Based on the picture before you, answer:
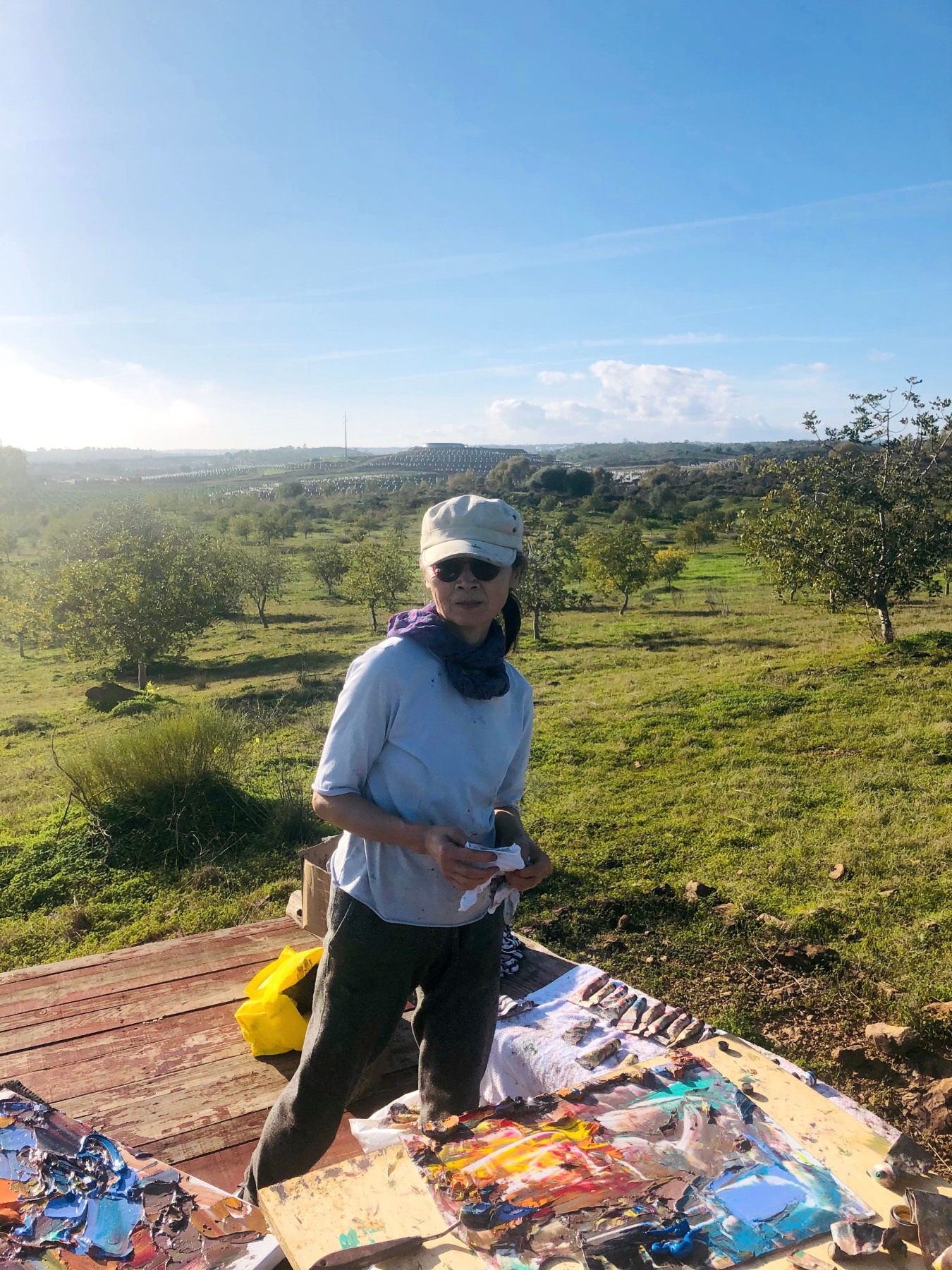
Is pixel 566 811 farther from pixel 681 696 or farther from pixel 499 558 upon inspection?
pixel 499 558

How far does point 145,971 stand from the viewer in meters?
3.82

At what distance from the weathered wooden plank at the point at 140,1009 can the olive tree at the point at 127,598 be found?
17.4m

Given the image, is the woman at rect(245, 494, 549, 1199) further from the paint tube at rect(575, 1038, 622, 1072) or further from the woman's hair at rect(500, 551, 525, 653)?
the paint tube at rect(575, 1038, 622, 1072)

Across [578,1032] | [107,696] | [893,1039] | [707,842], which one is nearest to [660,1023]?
[578,1032]

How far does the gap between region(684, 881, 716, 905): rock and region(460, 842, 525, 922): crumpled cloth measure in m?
3.22

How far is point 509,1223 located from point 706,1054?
2.62ft

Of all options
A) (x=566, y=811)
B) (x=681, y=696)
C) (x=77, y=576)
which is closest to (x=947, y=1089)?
(x=566, y=811)

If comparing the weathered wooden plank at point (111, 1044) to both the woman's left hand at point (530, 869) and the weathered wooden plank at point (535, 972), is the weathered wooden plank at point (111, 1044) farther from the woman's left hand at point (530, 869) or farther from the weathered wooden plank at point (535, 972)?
the woman's left hand at point (530, 869)

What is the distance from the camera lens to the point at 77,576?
20047 mm

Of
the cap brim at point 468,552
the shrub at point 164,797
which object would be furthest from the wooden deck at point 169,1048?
the shrub at point 164,797

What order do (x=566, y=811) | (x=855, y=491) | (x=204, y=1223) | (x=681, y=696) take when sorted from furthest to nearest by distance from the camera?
(x=855, y=491) → (x=681, y=696) → (x=566, y=811) → (x=204, y=1223)

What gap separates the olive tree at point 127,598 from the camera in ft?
64.8

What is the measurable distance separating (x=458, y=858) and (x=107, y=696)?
53.2ft

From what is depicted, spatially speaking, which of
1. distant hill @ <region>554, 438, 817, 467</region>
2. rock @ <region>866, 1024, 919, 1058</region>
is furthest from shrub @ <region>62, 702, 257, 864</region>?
distant hill @ <region>554, 438, 817, 467</region>
